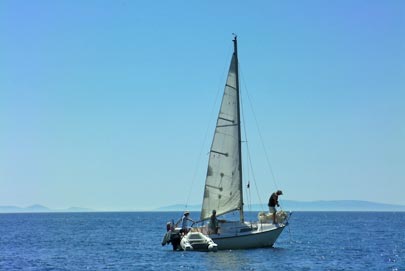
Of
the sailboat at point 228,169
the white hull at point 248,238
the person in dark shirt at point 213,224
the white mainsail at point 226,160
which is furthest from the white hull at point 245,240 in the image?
the white mainsail at point 226,160

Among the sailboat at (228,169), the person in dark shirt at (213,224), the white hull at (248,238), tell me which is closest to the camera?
the white hull at (248,238)

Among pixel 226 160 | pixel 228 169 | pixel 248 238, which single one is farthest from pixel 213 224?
pixel 226 160

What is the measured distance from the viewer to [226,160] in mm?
51250

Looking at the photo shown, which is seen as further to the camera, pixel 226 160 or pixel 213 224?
pixel 226 160

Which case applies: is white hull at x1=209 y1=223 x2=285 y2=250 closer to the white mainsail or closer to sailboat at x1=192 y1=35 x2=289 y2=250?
sailboat at x1=192 y1=35 x2=289 y2=250

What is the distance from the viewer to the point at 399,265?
45.4m

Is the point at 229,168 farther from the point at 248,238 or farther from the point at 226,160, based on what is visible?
the point at 248,238

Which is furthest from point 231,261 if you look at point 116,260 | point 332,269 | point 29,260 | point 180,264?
point 29,260

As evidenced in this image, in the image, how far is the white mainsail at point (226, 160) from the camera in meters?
51.2

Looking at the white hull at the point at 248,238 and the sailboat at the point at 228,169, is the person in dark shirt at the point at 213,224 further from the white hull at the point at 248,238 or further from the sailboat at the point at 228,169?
the sailboat at the point at 228,169

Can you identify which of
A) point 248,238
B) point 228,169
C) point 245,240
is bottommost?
point 245,240

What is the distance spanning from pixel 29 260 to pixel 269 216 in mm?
17793

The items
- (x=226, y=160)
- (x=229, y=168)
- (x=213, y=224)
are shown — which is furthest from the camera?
(x=229, y=168)

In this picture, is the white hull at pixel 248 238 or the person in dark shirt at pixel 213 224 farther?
the person in dark shirt at pixel 213 224
